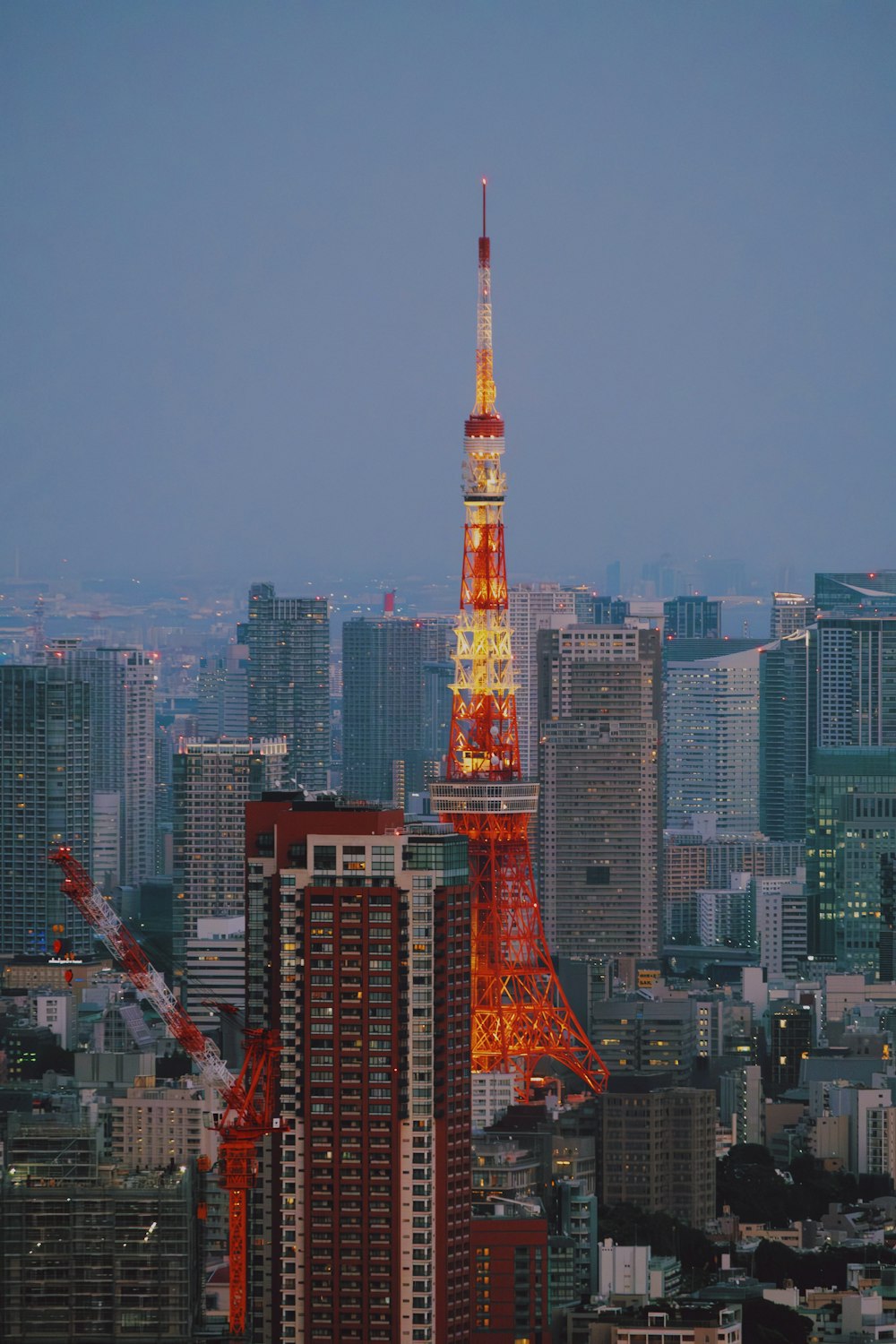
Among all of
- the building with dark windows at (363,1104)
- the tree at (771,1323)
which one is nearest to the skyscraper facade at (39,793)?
the tree at (771,1323)

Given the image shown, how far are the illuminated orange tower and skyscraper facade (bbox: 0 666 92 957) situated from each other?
754 centimetres

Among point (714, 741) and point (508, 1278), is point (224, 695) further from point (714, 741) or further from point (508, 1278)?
point (508, 1278)

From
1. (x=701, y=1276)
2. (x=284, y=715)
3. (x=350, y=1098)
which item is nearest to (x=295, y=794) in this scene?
(x=350, y=1098)

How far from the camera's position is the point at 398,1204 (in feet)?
59.4

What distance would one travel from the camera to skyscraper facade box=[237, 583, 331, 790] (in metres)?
36.0

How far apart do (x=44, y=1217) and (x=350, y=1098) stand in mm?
1706

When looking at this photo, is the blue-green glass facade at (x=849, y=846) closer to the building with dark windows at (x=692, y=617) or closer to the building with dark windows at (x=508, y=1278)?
the building with dark windows at (x=692, y=617)

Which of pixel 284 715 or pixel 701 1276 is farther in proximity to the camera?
pixel 284 715

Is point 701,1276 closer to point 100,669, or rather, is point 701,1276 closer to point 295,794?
point 295,794

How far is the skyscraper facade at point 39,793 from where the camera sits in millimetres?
33156

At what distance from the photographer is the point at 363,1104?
1812 cm

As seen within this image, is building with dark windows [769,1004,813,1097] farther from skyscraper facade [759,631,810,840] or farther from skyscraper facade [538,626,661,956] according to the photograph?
skyscraper facade [759,631,810,840]

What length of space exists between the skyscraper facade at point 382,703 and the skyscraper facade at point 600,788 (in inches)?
66.7

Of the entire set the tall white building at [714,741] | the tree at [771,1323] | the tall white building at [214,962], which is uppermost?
the tall white building at [714,741]
